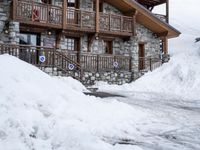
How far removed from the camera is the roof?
2199 centimetres

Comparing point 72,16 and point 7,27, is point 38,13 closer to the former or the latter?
point 7,27

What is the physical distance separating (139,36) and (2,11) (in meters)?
9.98

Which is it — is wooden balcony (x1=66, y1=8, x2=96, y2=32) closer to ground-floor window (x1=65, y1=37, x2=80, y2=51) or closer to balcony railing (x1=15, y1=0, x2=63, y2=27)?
balcony railing (x1=15, y1=0, x2=63, y2=27)

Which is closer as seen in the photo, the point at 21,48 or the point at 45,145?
the point at 45,145

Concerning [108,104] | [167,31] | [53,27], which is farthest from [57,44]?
[108,104]

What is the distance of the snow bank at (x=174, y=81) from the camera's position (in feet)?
56.7

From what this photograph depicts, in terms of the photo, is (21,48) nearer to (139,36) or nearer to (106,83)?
(106,83)

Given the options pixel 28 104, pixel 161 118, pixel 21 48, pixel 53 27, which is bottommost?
pixel 161 118

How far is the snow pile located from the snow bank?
8.41 metres

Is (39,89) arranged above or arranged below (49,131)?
above

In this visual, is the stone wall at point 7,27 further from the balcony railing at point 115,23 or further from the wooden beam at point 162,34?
the wooden beam at point 162,34

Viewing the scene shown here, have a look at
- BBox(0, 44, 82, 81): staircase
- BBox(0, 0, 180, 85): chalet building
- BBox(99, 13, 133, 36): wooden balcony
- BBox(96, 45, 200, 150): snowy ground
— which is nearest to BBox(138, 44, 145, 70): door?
BBox(0, 0, 180, 85): chalet building

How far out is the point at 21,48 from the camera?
1630 centimetres

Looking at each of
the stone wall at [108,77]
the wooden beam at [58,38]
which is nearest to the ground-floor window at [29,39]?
the wooden beam at [58,38]
